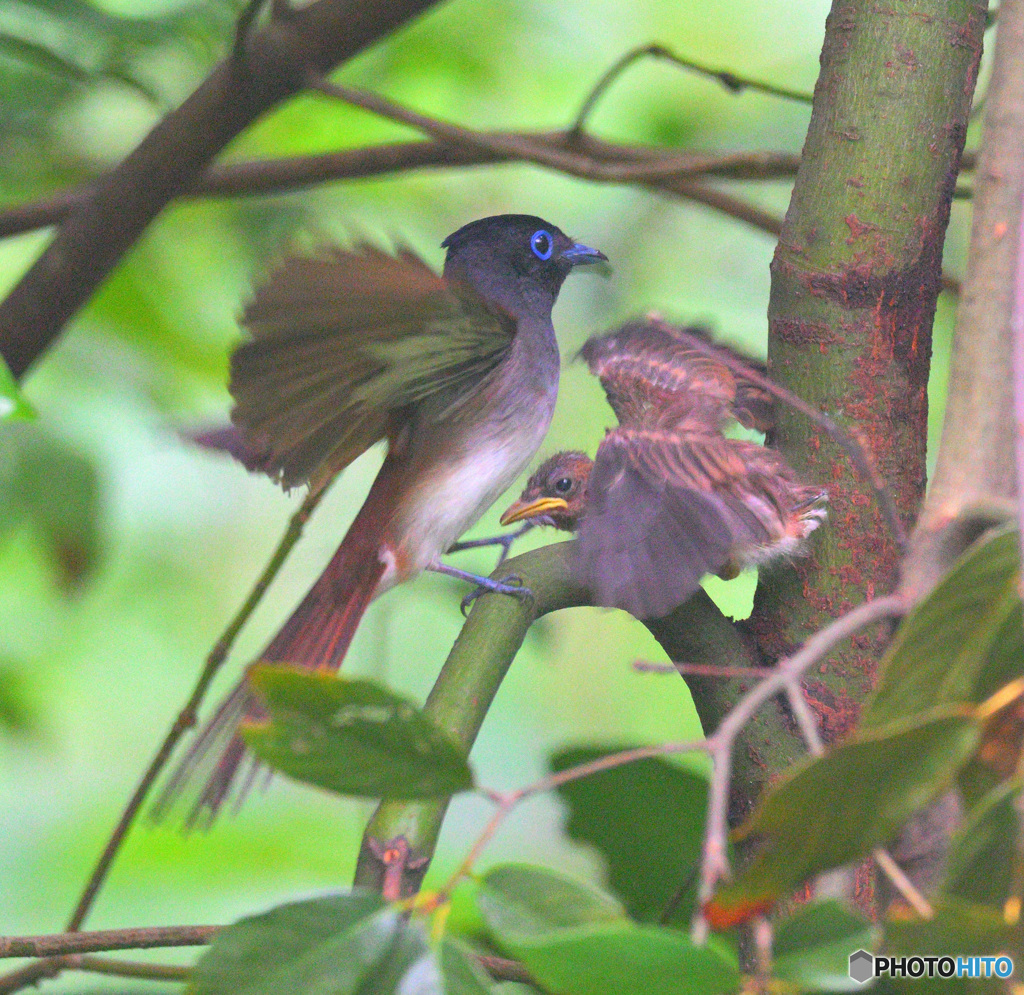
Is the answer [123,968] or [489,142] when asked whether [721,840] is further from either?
[489,142]

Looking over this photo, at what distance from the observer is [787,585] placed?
1192 millimetres

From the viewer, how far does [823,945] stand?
592 millimetres

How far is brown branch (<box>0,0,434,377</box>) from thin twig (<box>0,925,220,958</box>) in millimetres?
1062

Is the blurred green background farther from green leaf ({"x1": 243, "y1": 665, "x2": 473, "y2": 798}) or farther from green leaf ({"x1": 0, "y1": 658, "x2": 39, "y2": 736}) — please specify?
green leaf ({"x1": 243, "y1": 665, "x2": 473, "y2": 798})

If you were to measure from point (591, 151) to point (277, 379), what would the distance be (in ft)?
4.04

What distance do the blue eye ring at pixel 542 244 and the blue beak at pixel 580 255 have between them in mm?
28

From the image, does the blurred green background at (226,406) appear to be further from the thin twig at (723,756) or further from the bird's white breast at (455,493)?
the thin twig at (723,756)

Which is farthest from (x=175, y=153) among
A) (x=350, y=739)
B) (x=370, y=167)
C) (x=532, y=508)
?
(x=350, y=739)

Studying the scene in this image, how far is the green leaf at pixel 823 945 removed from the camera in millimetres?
583

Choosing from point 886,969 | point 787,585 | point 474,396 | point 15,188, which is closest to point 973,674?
point 886,969

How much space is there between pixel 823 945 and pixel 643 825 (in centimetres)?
116

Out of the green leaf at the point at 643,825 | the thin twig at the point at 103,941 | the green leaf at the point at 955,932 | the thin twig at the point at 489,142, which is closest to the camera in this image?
the green leaf at the point at 955,932

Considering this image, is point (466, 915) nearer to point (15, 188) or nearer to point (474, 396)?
point (474, 396)

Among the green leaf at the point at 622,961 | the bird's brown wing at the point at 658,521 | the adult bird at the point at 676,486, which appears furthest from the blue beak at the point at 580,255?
the green leaf at the point at 622,961
